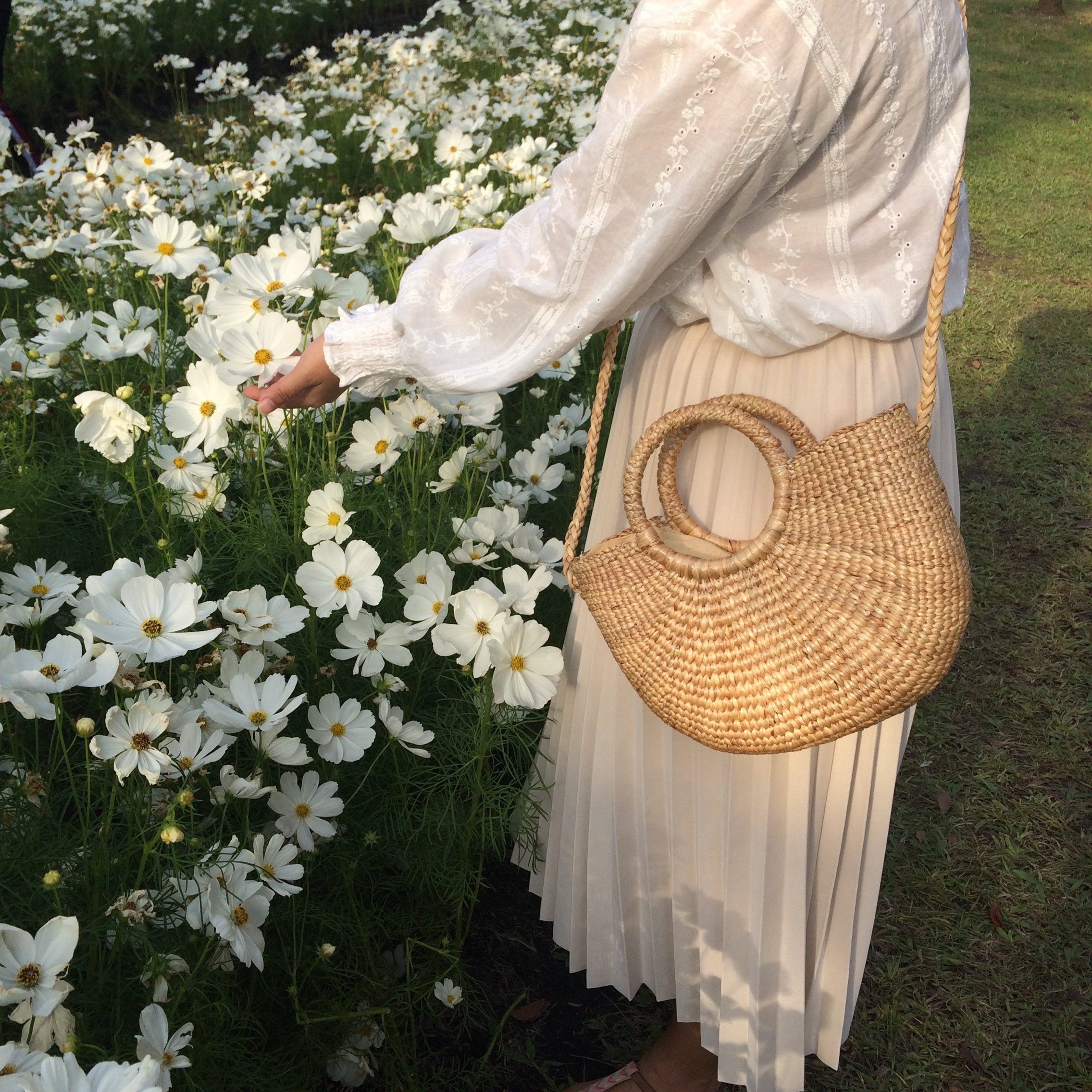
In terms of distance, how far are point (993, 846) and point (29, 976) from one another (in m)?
1.68

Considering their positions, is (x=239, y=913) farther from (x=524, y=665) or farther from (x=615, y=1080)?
(x=615, y=1080)

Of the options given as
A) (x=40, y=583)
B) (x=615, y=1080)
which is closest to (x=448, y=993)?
(x=615, y=1080)

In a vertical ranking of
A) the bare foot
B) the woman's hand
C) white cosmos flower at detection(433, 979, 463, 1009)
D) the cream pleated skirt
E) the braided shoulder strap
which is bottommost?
the bare foot

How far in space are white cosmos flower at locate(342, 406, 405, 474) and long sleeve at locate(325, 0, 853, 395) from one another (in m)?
0.36

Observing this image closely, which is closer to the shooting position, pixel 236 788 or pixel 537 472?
pixel 236 788

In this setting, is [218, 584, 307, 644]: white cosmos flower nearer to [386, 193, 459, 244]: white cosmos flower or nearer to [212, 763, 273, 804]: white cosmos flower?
[212, 763, 273, 804]: white cosmos flower

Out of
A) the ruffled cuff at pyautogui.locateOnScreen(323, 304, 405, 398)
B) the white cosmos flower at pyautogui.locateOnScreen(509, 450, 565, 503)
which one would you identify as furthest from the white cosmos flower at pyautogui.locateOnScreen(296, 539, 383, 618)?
the white cosmos flower at pyautogui.locateOnScreen(509, 450, 565, 503)

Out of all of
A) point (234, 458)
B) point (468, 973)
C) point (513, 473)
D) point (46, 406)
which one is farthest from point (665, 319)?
point (46, 406)

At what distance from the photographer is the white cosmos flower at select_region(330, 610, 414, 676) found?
50.1 inches

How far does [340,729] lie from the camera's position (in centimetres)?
124

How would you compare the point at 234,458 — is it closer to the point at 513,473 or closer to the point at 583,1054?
the point at 513,473

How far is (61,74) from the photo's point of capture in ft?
19.5

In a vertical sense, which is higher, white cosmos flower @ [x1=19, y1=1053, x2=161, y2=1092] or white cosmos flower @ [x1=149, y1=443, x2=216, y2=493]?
white cosmos flower @ [x1=19, y1=1053, x2=161, y2=1092]

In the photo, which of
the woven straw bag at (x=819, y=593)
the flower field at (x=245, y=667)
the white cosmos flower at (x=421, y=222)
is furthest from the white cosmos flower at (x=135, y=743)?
the white cosmos flower at (x=421, y=222)
